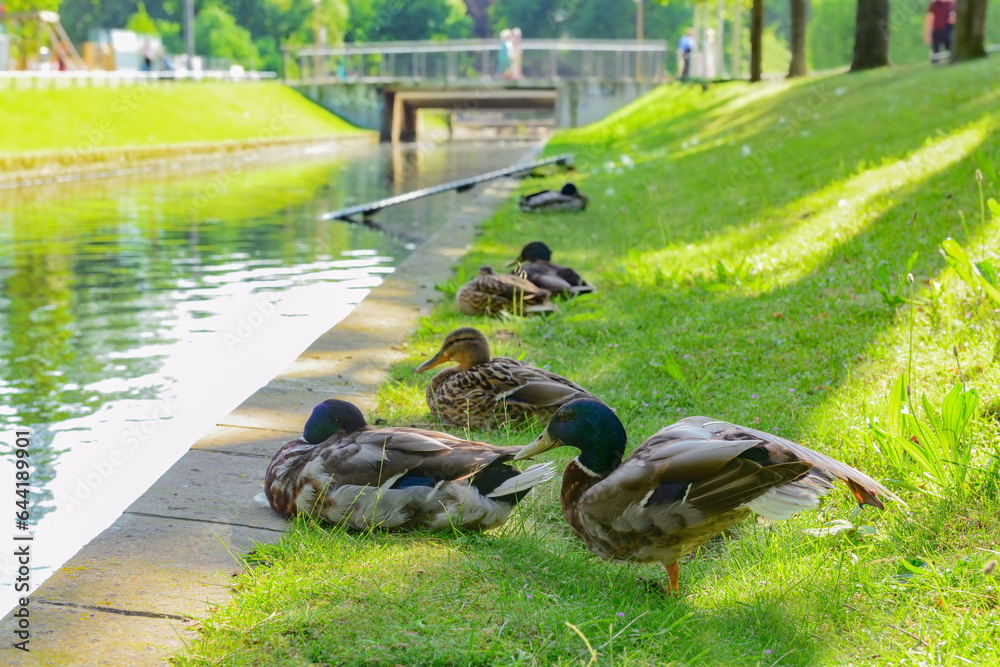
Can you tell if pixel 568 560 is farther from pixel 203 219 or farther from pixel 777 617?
pixel 203 219

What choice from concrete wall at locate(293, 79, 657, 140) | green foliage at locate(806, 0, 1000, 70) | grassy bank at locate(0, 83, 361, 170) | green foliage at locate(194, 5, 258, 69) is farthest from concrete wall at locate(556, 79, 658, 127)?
green foliage at locate(194, 5, 258, 69)

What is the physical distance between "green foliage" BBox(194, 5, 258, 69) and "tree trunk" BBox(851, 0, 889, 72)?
2601 inches

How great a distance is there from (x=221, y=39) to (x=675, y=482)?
87388mm

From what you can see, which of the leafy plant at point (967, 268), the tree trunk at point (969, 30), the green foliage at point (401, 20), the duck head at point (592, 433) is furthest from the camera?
the green foliage at point (401, 20)

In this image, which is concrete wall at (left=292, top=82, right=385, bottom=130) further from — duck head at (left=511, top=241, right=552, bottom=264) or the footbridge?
duck head at (left=511, top=241, right=552, bottom=264)

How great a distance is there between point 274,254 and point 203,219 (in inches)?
165

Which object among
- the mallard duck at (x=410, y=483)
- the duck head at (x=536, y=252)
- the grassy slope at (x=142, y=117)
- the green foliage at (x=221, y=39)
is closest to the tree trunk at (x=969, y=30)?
the duck head at (x=536, y=252)

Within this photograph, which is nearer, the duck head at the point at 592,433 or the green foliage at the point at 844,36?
the duck head at the point at 592,433

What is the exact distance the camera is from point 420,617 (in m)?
3.07

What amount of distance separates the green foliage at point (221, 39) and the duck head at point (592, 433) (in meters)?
84.2

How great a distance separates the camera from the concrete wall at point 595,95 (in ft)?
173

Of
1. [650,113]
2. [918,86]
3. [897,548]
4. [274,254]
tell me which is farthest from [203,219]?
[650,113]

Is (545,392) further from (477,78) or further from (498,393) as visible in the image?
(477,78)

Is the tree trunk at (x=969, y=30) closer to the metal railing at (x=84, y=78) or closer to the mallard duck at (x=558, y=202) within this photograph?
the mallard duck at (x=558, y=202)
